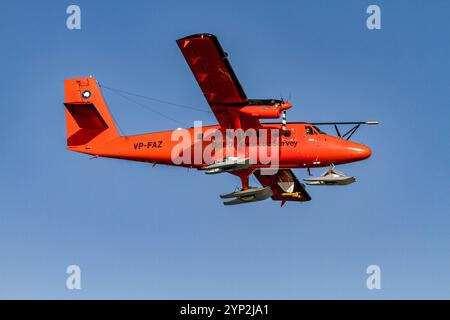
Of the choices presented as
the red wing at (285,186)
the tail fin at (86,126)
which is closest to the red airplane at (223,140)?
the tail fin at (86,126)

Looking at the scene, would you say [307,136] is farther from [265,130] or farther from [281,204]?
[281,204]

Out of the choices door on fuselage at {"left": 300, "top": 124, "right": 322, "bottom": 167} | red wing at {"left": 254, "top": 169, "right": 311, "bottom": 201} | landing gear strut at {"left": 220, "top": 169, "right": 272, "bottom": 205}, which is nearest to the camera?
door on fuselage at {"left": 300, "top": 124, "right": 322, "bottom": 167}

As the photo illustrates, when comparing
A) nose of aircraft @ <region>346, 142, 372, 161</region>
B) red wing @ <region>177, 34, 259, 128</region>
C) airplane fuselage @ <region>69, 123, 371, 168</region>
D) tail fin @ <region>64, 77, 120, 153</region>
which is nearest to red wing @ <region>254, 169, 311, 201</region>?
airplane fuselage @ <region>69, 123, 371, 168</region>

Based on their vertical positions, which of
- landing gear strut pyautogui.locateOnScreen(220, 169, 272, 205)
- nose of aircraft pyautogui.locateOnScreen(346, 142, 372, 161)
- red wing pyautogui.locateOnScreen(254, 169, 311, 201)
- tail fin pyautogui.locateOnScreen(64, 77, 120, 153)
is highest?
tail fin pyautogui.locateOnScreen(64, 77, 120, 153)

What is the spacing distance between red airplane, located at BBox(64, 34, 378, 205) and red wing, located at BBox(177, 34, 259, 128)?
1.4 inches

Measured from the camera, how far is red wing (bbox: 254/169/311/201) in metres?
33.9

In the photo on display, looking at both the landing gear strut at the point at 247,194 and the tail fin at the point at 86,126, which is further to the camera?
the tail fin at the point at 86,126

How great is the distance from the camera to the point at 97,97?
31.7m

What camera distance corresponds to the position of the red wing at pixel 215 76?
2638cm

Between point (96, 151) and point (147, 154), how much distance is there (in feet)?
7.00

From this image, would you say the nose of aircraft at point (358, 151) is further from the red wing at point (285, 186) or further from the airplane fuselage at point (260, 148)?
the red wing at point (285, 186)

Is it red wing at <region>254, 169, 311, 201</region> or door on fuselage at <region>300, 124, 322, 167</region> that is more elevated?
door on fuselage at <region>300, 124, 322, 167</region>

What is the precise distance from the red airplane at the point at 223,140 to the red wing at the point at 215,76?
4 cm

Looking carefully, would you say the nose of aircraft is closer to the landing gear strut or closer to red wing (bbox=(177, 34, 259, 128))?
the landing gear strut
